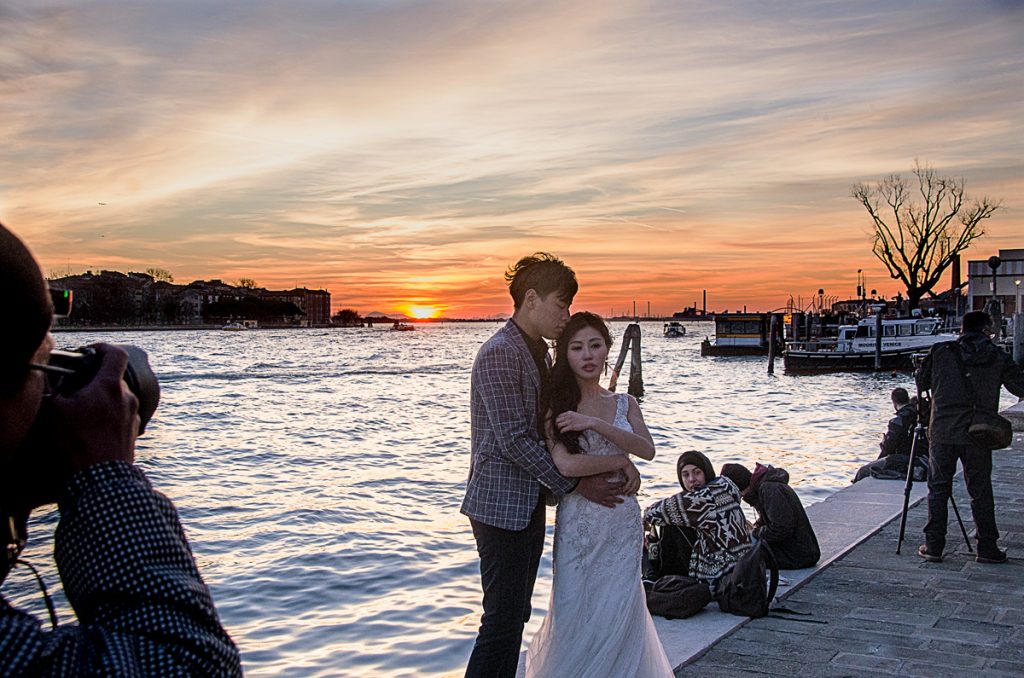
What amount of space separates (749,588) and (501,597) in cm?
229

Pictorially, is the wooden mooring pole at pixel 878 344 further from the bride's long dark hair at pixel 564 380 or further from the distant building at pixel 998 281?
the bride's long dark hair at pixel 564 380

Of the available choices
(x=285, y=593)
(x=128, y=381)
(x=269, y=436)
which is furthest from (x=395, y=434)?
(x=128, y=381)

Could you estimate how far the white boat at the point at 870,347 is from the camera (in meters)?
43.5

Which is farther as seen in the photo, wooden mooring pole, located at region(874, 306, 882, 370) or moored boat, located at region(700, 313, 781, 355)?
moored boat, located at region(700, 313, 781, 355)

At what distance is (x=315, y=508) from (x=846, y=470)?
8.22 metres

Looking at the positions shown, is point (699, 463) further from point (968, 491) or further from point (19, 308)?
point (19, 308)

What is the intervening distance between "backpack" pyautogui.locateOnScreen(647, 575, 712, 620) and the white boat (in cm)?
4055

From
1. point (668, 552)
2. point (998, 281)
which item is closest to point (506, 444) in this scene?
point (668, 552)

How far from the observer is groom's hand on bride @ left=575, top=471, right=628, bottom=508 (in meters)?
3.66

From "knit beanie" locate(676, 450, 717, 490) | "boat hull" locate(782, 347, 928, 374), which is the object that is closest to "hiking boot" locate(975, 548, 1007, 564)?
"knit beanie" locate(676, 450, 717, 490)

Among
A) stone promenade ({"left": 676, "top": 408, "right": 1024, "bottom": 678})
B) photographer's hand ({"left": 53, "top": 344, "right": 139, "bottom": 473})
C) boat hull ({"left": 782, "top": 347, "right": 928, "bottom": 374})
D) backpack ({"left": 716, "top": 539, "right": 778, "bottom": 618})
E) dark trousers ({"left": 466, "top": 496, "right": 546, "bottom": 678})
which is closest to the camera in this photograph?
photographer's hand ({"left": 53, "top": 344, "right": 139, "bottom": 473})

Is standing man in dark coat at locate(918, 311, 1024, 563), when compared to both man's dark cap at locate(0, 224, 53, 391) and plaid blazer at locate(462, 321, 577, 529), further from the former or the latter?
man's dark cap at locate(0, 224, 53, 391)

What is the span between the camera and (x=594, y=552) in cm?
373

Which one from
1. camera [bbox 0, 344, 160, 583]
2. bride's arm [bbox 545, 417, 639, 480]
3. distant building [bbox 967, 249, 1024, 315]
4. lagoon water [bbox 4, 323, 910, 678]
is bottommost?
lagoon water [bbox 4, 323, 910, 678]
